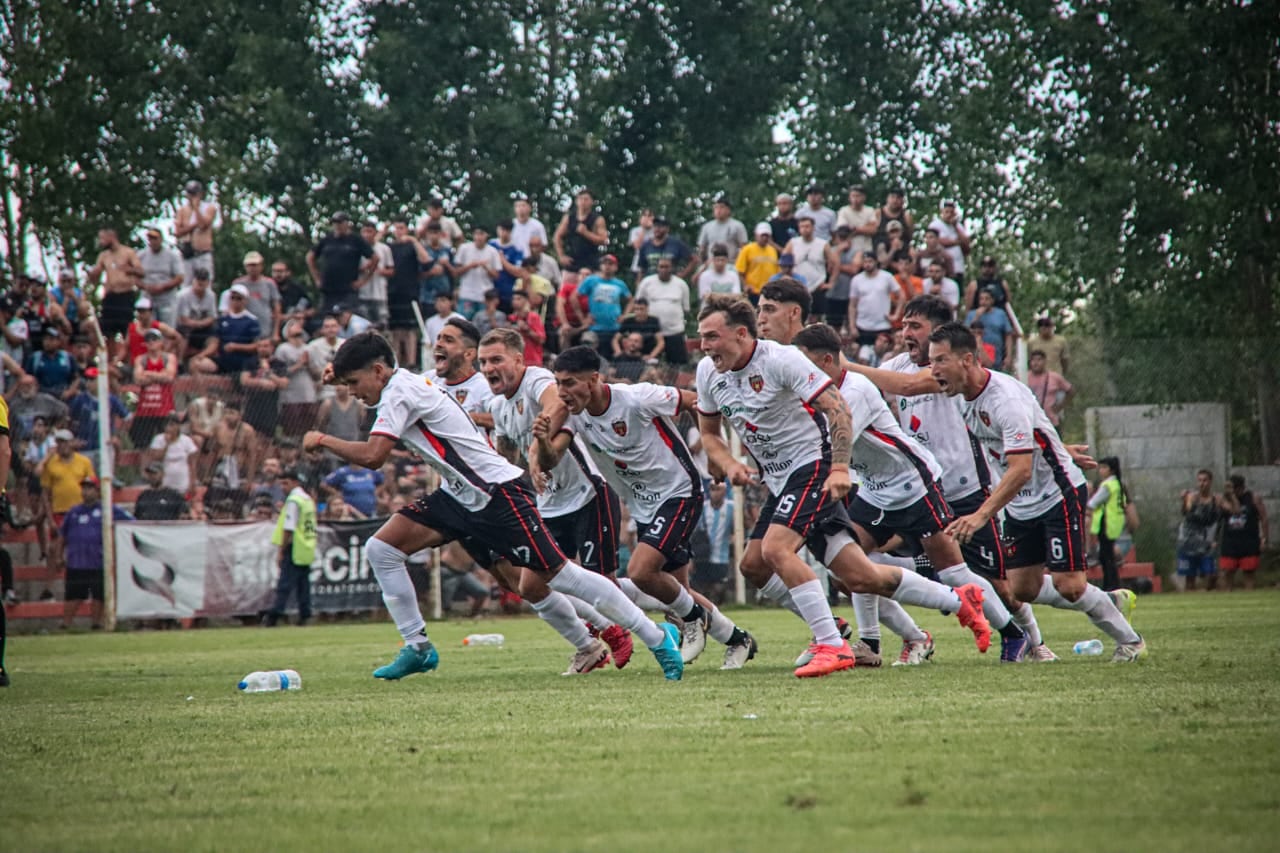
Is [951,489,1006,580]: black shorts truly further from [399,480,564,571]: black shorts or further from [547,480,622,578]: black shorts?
[399,480,564,571]: black shorts

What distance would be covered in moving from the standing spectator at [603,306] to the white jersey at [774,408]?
13135mm

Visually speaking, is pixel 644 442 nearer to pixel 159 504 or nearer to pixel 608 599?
pixel 608 599

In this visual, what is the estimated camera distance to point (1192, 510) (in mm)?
23859

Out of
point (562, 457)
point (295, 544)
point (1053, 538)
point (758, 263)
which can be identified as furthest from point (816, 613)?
point (758, 263)

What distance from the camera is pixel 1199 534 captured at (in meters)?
23.8

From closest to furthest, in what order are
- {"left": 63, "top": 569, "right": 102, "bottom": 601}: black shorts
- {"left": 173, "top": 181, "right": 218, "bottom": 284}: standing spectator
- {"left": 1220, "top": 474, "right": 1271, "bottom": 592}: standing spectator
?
{"left": 63, "top": 569, "right": 102, "bottom": 601}: black shorts → {"left": 173, "top": 181, "right": 218, "bottom": 284}: standing spectator → {"left": 1220, "top": 474, "right": 1271, "bottom": 592}: standing spectator

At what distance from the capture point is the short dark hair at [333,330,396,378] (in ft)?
32.2

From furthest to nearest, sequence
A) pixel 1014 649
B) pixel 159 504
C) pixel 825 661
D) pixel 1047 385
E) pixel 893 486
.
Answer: pixel 1047 385 < pixel 159 504 < pixel 893 486 < pixel 1014 649 < pixel 825 661

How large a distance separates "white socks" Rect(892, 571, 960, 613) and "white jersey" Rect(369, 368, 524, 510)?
2532 mm

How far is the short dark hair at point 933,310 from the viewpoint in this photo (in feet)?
36.4

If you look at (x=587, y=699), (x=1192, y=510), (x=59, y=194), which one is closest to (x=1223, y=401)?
(x=1192, y=510)

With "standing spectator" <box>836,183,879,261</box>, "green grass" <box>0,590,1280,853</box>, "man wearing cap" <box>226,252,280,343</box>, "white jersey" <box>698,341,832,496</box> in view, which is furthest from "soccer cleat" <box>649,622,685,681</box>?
"standing spectator" <box>836,183,879,261</box>

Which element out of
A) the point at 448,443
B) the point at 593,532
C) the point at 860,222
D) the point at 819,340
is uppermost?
the point at 860,222

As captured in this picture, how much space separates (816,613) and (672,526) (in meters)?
1.70
